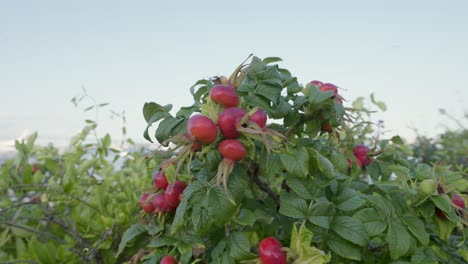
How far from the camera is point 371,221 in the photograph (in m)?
1.12

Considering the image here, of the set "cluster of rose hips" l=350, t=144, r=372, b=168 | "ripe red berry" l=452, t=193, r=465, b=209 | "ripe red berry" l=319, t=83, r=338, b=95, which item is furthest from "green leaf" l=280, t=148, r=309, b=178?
"cluster of rose hips" l=350, t=144, r=372, b=168

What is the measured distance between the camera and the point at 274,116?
120cm

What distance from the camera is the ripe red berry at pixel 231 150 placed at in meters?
0.96

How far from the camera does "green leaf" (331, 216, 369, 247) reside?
1037 mm

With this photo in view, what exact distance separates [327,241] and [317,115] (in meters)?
0.38

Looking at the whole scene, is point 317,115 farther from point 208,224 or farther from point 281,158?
point 208,224

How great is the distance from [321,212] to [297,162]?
149mm

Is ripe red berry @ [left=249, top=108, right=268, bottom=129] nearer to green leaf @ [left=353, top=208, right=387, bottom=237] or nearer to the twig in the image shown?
green leaf @ [left=353, top=208, right=387, bottom=237]

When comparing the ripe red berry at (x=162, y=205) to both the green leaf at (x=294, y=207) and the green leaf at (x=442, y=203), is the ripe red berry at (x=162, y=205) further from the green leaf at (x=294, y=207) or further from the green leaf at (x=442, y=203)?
the green leaf at (x=442, y=203)

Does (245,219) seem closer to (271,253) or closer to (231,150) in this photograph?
(271,253)

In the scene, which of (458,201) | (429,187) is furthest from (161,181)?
(458,201)

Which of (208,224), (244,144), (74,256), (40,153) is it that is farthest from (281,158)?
(40,153)

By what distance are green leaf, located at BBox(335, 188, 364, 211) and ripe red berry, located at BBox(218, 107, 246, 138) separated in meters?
0.38

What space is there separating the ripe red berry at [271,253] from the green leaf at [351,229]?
16 centimetres
